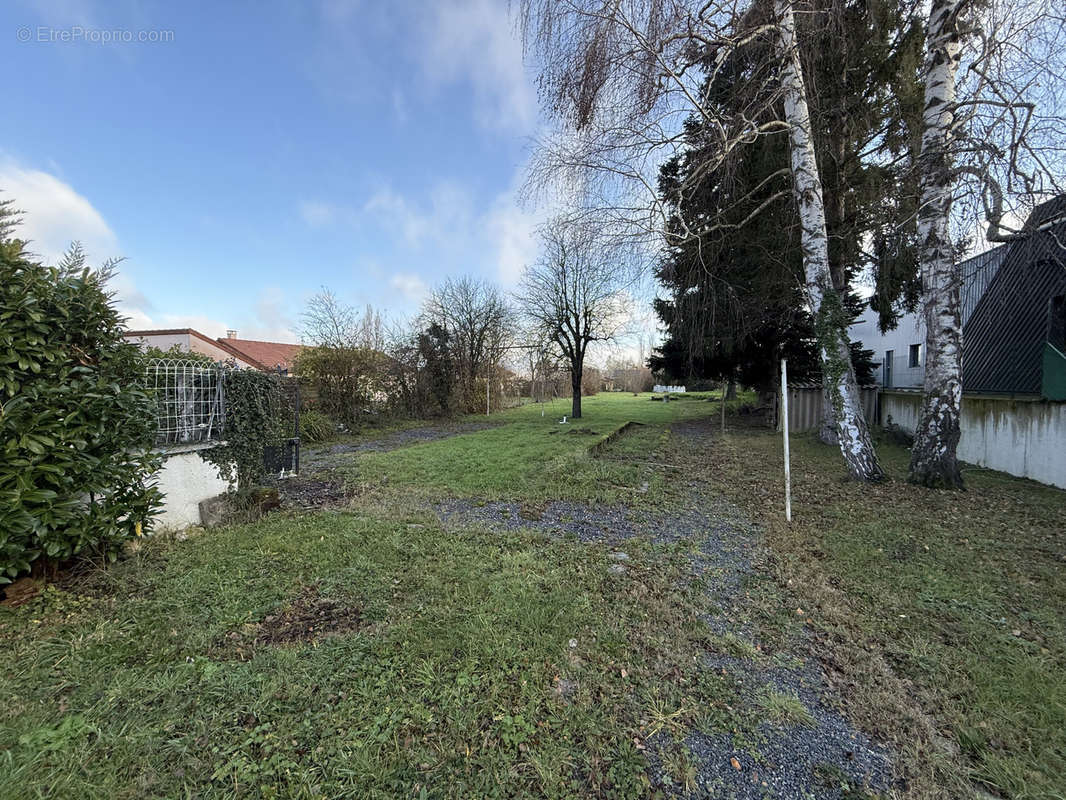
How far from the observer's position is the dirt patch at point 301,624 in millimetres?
2334

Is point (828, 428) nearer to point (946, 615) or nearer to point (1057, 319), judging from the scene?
point (1057, 319)

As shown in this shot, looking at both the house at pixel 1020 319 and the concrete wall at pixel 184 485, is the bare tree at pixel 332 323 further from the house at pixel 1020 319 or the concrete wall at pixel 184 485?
the house at pixel 1020 319

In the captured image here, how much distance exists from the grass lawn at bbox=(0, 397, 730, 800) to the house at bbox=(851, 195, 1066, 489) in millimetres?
6719

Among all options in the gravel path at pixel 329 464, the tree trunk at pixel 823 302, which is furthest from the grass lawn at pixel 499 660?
the tree trunk at pixel 823 302

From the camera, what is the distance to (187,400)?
423 cm

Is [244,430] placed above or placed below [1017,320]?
below

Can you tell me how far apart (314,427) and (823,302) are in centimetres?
1204

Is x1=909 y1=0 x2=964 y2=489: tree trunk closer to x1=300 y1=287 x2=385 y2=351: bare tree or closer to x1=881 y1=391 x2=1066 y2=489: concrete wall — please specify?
x1=881 y1=391 x2=1066 y2=489: concrete wall

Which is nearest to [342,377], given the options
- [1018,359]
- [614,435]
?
[614,435]

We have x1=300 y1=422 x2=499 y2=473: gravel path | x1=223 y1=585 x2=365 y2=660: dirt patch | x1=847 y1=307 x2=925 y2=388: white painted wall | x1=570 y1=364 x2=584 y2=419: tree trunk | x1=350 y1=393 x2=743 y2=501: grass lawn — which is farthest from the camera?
x1=570 y1=364 x2=584 y2=419: tree trunk

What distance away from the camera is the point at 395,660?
2.17 m

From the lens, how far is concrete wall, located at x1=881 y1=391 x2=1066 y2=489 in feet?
19.3

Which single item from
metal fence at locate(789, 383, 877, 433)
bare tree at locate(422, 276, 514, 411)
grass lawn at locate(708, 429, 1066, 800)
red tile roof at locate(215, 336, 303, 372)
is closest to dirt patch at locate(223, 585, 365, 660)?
grass lawn at locate(708, 429, 1066, 800)

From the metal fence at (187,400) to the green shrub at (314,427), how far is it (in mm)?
7188
